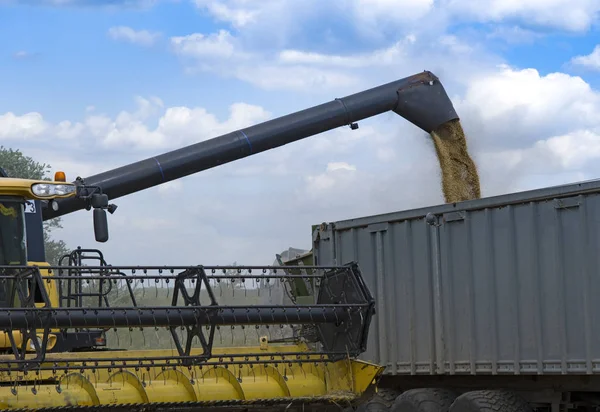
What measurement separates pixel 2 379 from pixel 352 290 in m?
3.01

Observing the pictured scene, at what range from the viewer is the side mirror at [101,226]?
8914mm

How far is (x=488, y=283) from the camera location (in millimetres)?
10211

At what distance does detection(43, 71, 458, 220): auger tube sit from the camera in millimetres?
14617

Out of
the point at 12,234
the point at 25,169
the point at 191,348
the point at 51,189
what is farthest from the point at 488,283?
the point at 25,169

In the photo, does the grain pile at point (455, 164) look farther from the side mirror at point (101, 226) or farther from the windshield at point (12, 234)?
the windshield at point (12, 234)

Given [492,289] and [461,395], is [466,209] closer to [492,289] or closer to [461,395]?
[492,289]

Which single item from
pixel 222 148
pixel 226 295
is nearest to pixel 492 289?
pixel 226 295

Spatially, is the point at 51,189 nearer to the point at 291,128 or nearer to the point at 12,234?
the point at 12,234

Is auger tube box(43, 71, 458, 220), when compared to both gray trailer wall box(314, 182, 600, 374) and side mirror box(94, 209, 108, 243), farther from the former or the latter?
side mirror box(94, 209, 108, 243)

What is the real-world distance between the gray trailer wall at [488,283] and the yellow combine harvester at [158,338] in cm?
154

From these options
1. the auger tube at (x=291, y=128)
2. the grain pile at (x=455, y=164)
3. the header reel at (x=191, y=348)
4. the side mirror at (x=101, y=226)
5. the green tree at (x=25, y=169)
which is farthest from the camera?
the green tree at (x=25, y=169)

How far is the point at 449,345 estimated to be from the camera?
10.8m

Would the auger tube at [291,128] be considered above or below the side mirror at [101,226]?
above

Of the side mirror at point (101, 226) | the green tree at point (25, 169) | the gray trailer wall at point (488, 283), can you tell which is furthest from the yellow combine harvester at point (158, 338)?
the green tree at point (25, 169)
